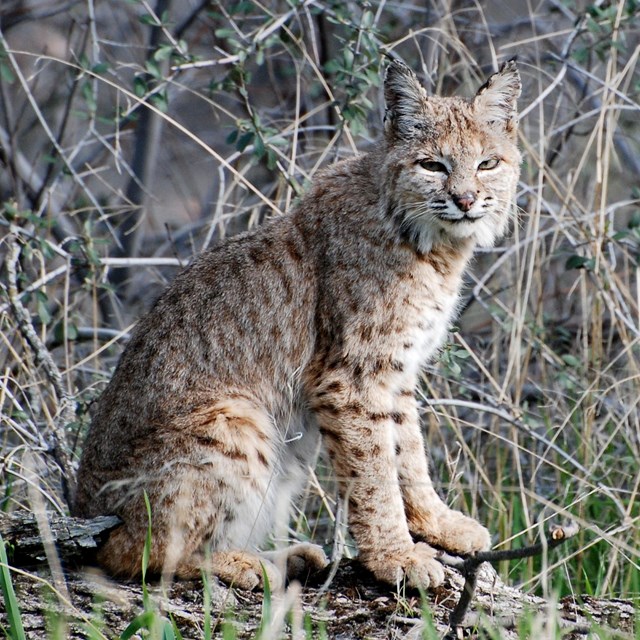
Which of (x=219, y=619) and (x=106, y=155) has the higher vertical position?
(x=106, y=155)

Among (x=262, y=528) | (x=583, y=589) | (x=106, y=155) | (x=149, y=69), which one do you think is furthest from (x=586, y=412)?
(x=106, y=155)

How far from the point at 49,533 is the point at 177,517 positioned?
1.55 ft

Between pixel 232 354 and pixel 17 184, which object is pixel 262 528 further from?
pixel 17 184

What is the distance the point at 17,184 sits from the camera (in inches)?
251

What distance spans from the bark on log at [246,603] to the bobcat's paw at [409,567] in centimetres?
4

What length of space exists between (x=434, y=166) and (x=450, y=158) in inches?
3.0

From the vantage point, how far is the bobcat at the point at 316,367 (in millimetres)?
3725

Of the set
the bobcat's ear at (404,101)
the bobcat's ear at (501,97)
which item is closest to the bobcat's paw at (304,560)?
the bobcat's ear at (404,101)

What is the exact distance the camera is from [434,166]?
4.02m

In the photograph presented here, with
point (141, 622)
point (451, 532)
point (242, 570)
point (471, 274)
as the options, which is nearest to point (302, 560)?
point (242, 570)

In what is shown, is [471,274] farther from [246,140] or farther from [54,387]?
[54,387]

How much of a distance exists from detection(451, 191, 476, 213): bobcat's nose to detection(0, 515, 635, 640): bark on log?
4.39 ft

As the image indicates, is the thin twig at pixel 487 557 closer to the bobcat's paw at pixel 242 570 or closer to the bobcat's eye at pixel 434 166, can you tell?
the bobcat's paw at pixel 242 570

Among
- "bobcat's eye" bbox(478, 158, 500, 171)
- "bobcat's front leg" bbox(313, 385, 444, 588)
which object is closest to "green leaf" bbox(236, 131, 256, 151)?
"bobcat's eye" bbox(478, 158, 500, 171)
